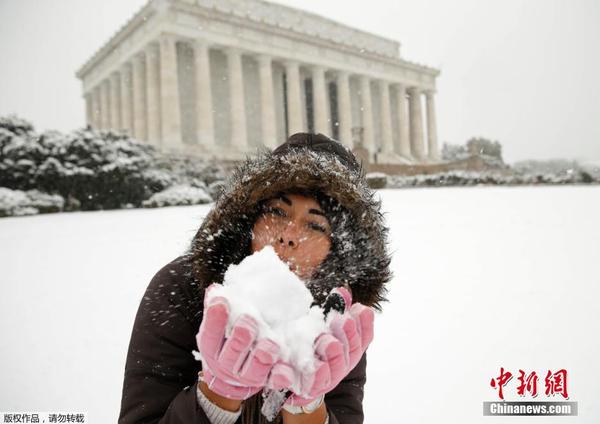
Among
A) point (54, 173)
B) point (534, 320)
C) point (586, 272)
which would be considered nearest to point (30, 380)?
point (534, 320)

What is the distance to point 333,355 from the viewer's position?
1045 millimetres

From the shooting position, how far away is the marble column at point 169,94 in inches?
992

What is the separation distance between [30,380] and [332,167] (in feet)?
8.22

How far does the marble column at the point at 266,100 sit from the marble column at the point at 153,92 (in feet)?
23.7

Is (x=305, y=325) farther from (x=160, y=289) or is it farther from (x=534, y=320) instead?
(x=534, y=320)

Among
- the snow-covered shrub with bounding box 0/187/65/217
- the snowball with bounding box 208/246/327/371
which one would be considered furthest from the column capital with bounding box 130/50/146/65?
the snowball with bounding box 208/246/327/371

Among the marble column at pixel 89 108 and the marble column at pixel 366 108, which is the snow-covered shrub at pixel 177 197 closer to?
the marble column at pixel 366 108

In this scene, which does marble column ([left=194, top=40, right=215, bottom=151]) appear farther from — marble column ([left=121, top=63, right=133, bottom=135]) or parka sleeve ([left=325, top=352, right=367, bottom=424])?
parka sleeve ([left=325, top=352, right=367, bottom=424])

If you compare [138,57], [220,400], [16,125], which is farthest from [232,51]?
[220,400]

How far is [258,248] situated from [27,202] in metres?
11.4

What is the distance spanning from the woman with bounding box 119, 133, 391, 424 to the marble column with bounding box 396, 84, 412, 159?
127ft

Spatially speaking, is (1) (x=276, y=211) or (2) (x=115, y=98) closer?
(1) (x=276, y=211)

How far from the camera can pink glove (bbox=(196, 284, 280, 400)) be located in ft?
3.24

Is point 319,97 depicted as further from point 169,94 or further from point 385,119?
point 169,94
